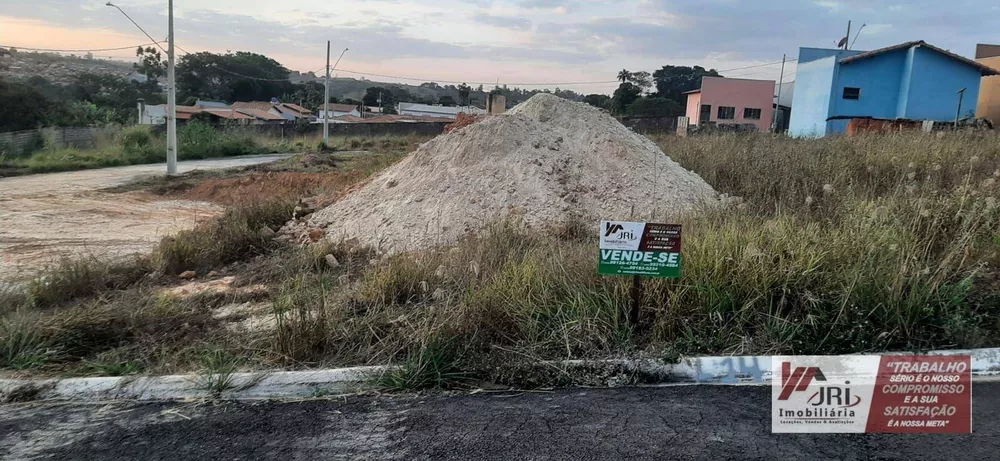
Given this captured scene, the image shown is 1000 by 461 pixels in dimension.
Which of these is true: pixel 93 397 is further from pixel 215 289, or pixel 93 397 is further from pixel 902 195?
pixel 902 195

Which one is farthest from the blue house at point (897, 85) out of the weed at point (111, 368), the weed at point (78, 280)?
the weed at point (111, 368)

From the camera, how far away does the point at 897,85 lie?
34.1m

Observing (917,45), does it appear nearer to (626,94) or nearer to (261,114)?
(626,94)

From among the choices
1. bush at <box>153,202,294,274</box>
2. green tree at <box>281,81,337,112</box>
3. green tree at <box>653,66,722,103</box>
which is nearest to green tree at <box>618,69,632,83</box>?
green tree at <box>653,66,722,103</box>

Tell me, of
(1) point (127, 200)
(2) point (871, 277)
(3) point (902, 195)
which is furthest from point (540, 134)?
(1) point (127, 200)

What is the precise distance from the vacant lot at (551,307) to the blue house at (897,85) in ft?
101

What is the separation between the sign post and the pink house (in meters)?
51.4

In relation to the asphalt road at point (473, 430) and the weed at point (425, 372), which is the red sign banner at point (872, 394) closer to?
the asphalt road at point (473, 430)

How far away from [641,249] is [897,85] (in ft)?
122

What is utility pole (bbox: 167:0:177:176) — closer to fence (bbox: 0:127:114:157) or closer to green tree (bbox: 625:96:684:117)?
fence (bbox: 0:127:114:157)

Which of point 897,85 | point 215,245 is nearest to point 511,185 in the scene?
point 215,245

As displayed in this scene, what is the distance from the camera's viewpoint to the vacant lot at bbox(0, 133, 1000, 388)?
4.05 m

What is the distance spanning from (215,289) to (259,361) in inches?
102

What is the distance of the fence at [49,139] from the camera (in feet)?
86.5
